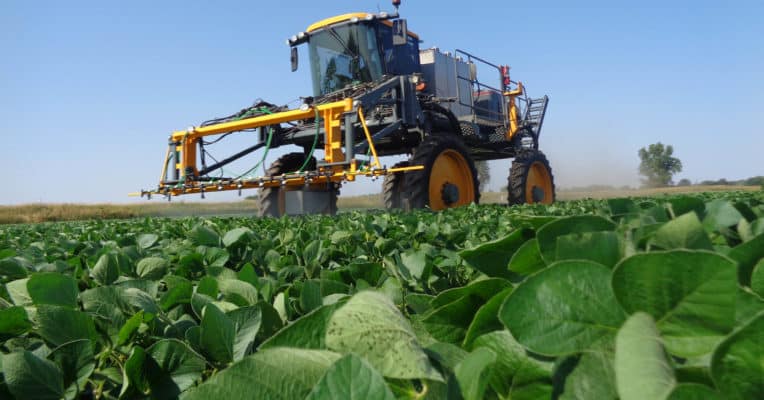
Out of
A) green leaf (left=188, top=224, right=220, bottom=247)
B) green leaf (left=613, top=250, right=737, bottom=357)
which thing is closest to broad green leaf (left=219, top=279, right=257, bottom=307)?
green leaf (left=613, top=250, right=737, bottom=357)

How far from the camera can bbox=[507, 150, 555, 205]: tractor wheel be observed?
388 inches

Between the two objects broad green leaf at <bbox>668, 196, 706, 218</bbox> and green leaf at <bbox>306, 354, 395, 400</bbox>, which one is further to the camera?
broad green leaf at <bbox>668, 196, 706, 218</bbox>

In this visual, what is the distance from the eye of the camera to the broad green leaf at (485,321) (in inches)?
16.8

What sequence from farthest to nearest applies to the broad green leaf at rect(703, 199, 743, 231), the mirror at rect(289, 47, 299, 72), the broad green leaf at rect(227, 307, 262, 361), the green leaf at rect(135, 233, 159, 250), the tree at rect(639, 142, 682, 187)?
1. the tree at rect(639, 142, 682, 187)
2. the mirror at rect(289, 47, 299, 72)
3. the green leaf at rect(135, 233, 159, 250)
4. the broad green leaf at rect(703, 199, 743, 231)
5. the broad green leaf at rect(227, 307, 262, 361)

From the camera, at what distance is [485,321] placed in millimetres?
437

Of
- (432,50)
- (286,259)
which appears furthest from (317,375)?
(432,50)

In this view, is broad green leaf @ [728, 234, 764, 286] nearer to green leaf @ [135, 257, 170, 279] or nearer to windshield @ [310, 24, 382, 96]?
green leaf @ [135, 257, 170, 279]

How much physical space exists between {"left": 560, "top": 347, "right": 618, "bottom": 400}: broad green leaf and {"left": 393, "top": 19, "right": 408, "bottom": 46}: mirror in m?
8.05

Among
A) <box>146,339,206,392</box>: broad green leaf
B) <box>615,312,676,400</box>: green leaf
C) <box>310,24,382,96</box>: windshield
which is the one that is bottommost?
<box>146,339,206,392</box>: broad green leaf

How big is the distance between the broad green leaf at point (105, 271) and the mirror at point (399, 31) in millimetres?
7374

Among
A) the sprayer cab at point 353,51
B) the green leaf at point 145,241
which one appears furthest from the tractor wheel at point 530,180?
the green leaf at point 145,241

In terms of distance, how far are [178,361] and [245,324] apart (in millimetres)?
89

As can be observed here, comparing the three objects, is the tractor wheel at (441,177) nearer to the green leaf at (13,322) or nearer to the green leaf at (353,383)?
the green leaf at (13,322)

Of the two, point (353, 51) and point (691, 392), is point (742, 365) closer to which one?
point (691, 392)
